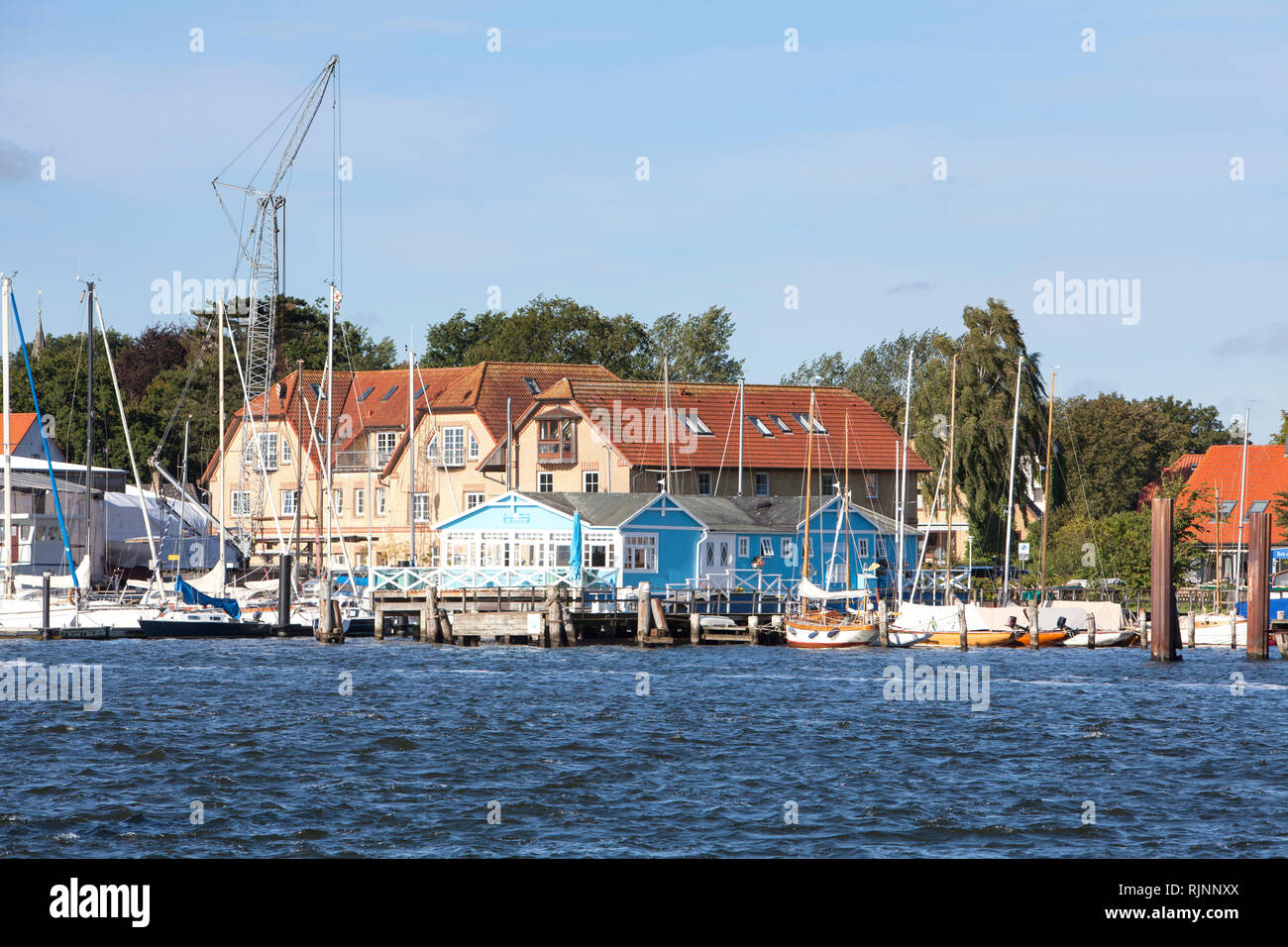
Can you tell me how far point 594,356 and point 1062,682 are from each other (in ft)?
236

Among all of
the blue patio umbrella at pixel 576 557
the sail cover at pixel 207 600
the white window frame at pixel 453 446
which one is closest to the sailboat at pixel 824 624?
the blue patio umbrella at pixel 576 557

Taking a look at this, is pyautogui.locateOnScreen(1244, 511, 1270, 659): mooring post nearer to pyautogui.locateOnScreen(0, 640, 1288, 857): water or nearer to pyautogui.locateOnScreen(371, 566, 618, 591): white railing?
pyautogui.locateOnScreen(0, 640, 1288, 857): water

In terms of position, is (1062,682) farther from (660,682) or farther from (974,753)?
(974,753)

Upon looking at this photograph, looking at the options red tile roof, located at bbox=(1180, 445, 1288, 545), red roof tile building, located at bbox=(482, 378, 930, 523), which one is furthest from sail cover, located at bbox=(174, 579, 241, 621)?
red tile roof, located at bbox=(1180, 445, 1288, 545)

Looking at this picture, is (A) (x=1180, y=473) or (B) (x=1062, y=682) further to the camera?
(A) (x=1180, y=473)

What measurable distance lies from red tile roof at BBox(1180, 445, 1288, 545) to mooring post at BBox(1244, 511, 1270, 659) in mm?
42292

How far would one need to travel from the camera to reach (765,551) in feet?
223

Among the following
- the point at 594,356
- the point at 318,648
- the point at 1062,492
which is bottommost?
the point at 318,648

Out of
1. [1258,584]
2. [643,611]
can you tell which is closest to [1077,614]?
[1258,584]

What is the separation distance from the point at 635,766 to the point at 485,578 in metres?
36.2

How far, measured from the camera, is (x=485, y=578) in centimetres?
6262

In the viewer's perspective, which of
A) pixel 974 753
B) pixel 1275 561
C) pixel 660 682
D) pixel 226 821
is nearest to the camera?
pixel 226 821
